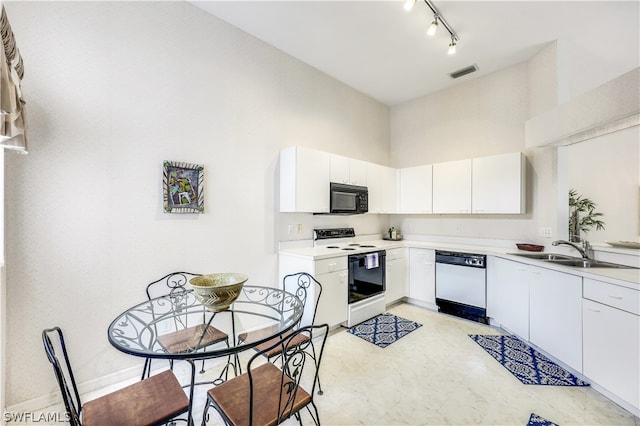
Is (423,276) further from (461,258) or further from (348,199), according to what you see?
(348,199)

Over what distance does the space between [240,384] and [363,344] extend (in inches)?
67.6

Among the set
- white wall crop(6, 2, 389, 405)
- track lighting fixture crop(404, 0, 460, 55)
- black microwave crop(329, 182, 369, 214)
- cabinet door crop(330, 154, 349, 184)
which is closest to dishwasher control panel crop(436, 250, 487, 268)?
black microwave crop(329, 182, 369, 214)

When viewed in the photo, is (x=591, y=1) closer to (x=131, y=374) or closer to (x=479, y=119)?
(x=479, y=119)

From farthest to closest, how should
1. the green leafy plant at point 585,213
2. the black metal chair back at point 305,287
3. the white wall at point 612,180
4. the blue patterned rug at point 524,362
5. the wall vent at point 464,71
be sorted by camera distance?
the white wall at point 612,180
the green leafy plant at point 585,213
the wall vent at point 464,71
the black metal chair back at point 305,287
the blue patterned rug at point 524,362

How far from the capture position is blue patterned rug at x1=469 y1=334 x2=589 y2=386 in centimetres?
224

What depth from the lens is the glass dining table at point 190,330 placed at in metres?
1.29

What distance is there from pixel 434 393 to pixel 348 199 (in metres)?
2.25

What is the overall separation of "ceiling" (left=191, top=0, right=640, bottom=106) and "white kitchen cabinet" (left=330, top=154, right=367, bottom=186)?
125 cm

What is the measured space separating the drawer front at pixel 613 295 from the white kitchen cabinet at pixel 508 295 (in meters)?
0.62

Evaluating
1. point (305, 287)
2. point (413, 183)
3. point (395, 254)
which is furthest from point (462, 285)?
point (305, 287)

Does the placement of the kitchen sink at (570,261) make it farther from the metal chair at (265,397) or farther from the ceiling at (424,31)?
the metal chair at (265,397)

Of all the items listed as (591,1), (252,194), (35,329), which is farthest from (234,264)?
(591,1)

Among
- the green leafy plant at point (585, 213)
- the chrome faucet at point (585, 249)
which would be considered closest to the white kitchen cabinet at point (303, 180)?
the chrome faucet at point (585, 249)

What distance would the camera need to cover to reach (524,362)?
2510mm
